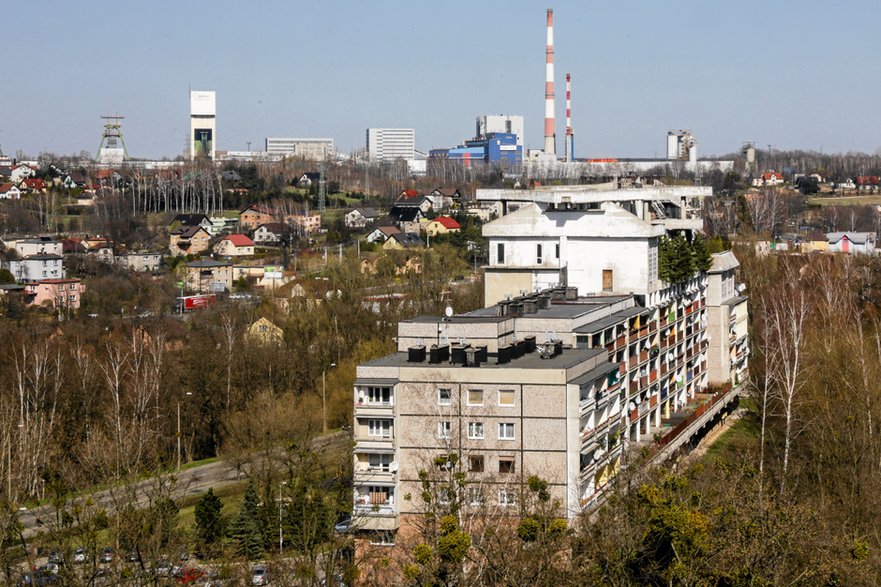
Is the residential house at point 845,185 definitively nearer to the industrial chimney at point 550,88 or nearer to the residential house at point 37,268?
the industrial chimney at point 550,88

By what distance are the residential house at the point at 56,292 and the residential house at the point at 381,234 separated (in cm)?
1355

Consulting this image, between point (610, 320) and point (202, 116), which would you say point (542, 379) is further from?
point (202, 116)

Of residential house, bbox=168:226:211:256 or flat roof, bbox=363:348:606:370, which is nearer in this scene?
flat roof, bbox=363:348:606:370

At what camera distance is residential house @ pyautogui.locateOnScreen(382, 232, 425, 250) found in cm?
5068

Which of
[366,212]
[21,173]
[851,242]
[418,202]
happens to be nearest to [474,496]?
[851,242]

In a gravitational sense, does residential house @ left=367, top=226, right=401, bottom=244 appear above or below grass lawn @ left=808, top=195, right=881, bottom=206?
below

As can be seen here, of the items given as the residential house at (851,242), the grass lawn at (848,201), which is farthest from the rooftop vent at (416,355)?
the grass lawn at (848,201)

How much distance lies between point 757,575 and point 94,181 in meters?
61.3

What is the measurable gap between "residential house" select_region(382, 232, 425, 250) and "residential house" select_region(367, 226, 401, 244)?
0.25m

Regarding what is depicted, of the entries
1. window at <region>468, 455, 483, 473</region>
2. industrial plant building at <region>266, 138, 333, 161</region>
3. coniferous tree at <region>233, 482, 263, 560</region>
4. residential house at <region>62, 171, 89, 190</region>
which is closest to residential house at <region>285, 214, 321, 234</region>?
residential house at <region>62, 171, 89, 190</region>

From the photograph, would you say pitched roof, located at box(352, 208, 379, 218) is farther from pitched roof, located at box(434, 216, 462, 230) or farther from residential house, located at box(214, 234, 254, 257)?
residential house, located at box(214, 234, 254, 257)

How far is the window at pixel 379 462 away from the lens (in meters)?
16.4

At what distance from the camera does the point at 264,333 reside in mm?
32188

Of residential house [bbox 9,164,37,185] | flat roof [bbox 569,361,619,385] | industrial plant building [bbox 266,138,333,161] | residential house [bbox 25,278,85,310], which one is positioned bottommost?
residential house [bbox 25,278,85,310]
